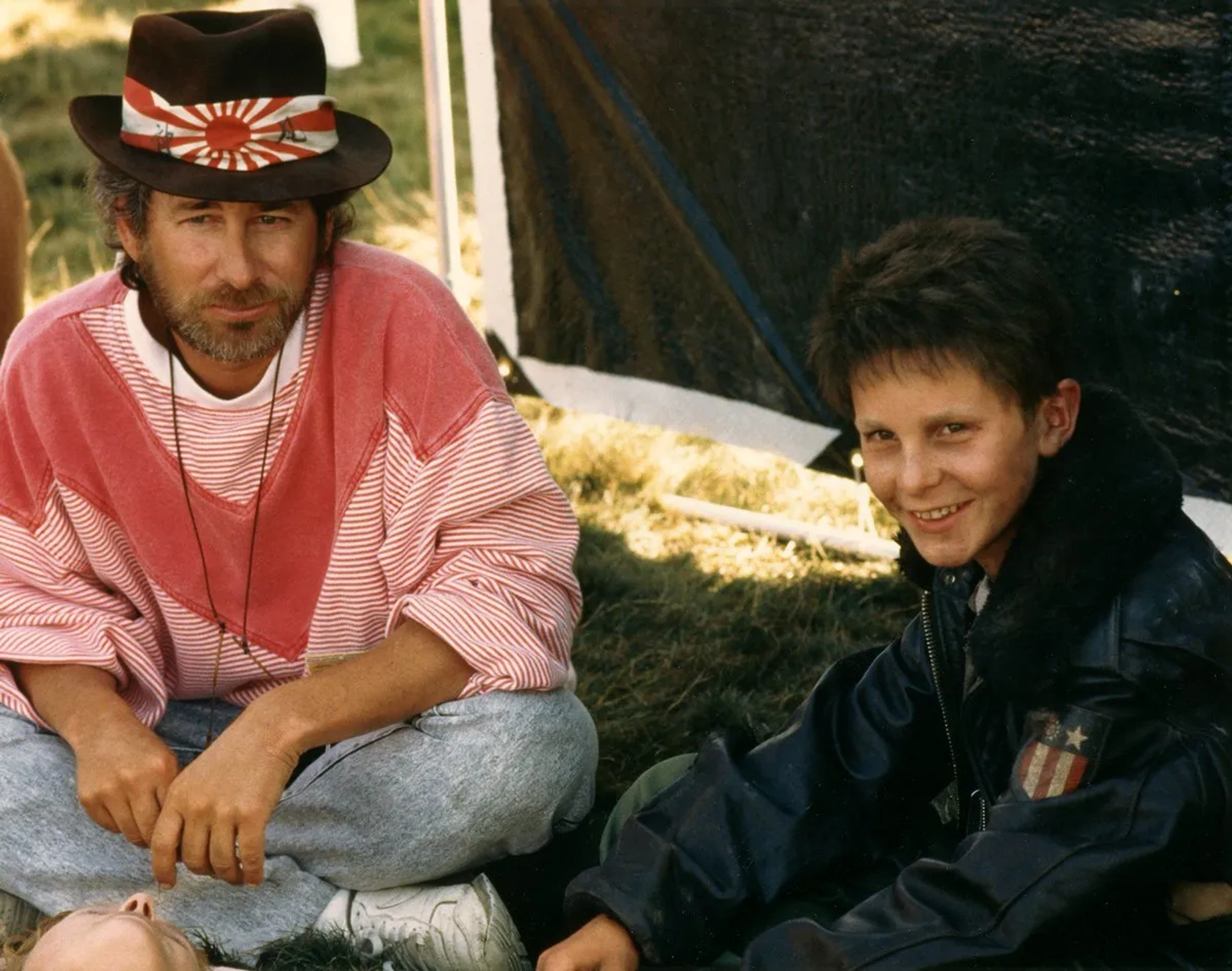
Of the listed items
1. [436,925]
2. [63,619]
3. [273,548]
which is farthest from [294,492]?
[436,925]

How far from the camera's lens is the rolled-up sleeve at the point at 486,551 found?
292 cm

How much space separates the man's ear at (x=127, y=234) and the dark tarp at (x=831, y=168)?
62.6 inches

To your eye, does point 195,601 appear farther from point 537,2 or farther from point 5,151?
point 537,2

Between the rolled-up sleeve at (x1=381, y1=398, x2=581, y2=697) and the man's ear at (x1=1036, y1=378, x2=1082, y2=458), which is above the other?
the man's ear at (x1=1036, y1=378, x2=1082, y2=458)

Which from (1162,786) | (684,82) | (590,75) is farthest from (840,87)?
(1162,786)

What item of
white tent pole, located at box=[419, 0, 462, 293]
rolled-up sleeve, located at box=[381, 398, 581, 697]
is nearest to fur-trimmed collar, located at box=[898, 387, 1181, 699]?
rolled-up sleeve, located at box=[381, 398, 581, 697]

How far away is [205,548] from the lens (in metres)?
3.15

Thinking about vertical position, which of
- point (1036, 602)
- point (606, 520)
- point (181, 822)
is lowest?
point (606, 520)

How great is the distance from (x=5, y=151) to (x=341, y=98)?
12.3 ft

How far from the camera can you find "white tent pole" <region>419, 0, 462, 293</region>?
14.9 feet

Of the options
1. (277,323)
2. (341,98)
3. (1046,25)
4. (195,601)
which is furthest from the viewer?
(341,98)

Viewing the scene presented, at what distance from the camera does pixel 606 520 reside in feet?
15.1

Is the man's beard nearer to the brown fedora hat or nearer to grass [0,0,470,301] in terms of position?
the brown fedora hat

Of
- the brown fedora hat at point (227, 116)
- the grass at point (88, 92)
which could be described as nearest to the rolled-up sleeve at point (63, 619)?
the brown fedora hat at point (227, 116)
